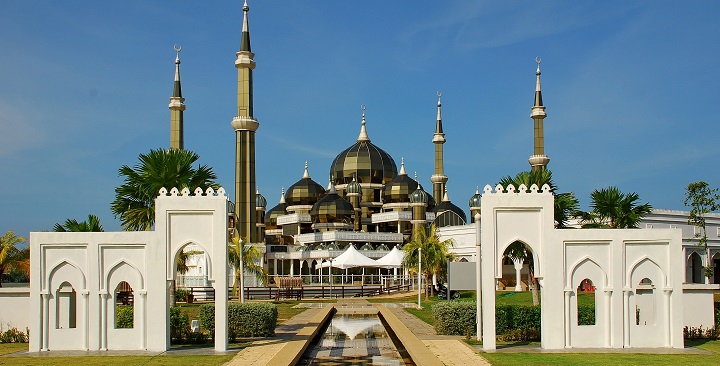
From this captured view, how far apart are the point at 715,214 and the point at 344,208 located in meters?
33.9

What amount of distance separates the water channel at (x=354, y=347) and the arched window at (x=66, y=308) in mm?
6064

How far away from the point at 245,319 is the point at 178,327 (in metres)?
1.94

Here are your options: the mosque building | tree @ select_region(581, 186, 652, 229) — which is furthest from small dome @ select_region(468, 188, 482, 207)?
tree @ select_region(581, 186, 652, 229)

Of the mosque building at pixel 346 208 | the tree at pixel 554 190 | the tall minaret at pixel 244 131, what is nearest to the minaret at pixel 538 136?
the mosque building at pixel 346 208

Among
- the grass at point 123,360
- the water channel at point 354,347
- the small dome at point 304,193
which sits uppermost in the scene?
the small dome at point 304,193

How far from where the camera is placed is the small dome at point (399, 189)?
88.9 metres

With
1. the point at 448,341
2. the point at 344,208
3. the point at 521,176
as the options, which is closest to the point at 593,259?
the point at 448,341

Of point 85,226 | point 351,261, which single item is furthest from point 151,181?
point 351,261

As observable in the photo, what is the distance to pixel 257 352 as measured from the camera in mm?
19844

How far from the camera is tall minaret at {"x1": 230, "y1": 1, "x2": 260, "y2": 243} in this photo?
65.3 metres

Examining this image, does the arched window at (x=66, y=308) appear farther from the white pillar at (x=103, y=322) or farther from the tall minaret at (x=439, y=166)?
the tall minaret at (x=439, y=166)

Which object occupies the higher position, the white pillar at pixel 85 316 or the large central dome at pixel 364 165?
the large central dome at pixel 364 165

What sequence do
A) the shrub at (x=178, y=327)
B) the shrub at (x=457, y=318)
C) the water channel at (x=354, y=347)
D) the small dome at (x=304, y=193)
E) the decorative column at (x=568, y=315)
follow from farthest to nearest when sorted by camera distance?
the small dome at (x=304, y=193) < the shrub at (x=457, y=318) < the shrub at (x=178, y=327) < the decorative column at (x=568, y=315) < the water channel at (x=354, y=347)

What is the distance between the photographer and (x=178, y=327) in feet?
72.8
